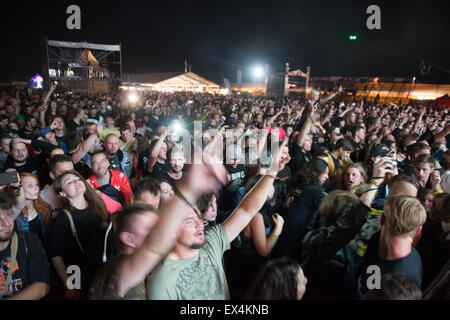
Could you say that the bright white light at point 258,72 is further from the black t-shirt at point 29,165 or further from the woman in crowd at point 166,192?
the woman in crowd at point 166,192

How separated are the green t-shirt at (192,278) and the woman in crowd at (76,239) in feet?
2.62

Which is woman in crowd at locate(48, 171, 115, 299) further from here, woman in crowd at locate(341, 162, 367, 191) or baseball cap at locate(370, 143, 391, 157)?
baseball cap at locate(370, 143, 391, 157)

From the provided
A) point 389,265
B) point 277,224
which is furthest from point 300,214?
point 389,265

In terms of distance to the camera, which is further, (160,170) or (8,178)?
(160,170)

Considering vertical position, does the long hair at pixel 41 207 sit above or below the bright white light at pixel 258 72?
below

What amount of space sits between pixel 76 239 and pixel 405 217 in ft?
7.91

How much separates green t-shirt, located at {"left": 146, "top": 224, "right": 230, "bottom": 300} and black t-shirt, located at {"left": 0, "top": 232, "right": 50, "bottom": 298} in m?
1.00

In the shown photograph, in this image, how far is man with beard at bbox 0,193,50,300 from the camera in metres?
1.82

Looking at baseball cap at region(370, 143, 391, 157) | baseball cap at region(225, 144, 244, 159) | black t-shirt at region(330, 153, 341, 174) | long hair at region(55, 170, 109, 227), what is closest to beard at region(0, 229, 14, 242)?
long hair at region(55, 170, 109, 227)

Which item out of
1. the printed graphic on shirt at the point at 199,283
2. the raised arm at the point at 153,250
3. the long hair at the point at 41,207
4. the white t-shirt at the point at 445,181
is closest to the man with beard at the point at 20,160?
the long hair at the point at 41,207

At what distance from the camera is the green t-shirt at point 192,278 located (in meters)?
1.52

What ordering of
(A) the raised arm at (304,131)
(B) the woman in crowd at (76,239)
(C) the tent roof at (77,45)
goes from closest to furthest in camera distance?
1. (B) the woman in crowd at (76,239)
2. (A) the raised arm at (304,131)
3. (C) the tent roof at (77,45)

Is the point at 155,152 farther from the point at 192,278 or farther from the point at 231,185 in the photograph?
the point at 192,278

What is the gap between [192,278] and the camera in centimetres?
163
